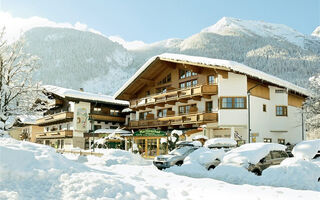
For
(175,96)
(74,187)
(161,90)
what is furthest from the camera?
(161,90)

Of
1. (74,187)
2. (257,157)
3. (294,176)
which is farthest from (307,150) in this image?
(74,187)

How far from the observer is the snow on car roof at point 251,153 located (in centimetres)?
1265

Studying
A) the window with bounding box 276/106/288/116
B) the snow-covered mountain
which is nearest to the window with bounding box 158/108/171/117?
the window with bounding box 276/106/288/116

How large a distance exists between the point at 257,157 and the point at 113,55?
144 metres

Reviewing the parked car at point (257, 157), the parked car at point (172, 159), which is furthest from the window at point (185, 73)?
the parked car at point (257, 157)

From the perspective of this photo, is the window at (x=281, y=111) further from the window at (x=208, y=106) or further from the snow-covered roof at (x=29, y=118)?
the snow-covered roof at (x=29, y=118)

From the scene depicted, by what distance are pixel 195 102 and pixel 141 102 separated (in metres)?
8.03

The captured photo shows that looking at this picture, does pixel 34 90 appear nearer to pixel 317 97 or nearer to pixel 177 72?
pixel 177 72

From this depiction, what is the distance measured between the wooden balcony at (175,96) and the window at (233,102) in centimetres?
118

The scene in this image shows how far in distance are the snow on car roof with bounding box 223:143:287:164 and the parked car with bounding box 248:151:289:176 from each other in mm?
160

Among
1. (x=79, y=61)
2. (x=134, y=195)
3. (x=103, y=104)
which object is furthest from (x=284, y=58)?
(x=134, y=195)

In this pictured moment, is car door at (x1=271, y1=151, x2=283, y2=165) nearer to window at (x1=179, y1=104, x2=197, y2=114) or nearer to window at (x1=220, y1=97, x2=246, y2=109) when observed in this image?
window at (x1=220, y1=97, x2=246, y2=109)

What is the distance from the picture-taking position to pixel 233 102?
91.6 feet

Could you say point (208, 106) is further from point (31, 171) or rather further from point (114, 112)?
point (31, 171)
